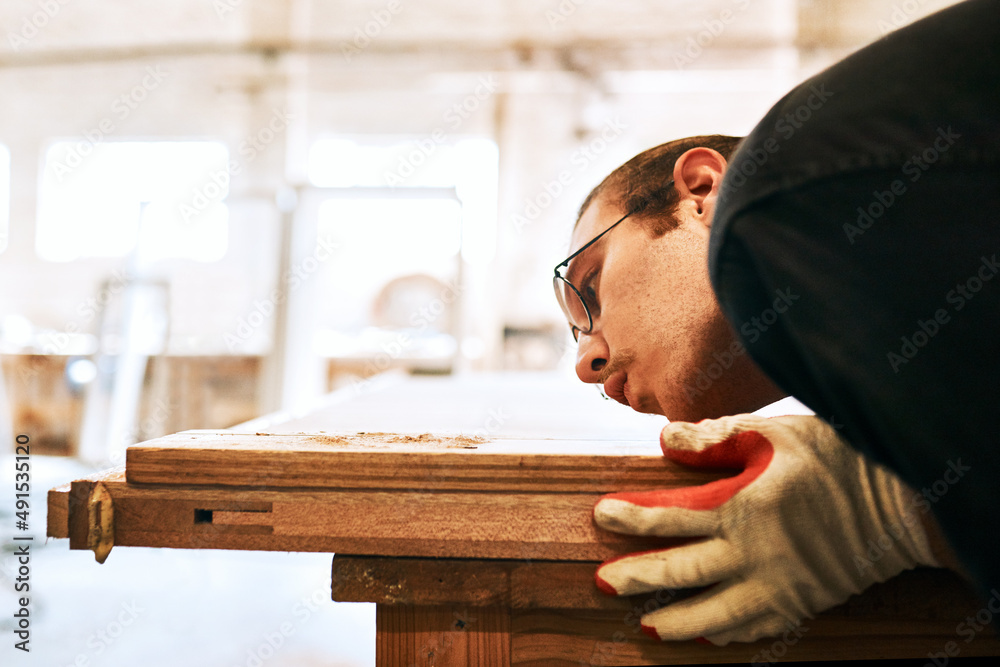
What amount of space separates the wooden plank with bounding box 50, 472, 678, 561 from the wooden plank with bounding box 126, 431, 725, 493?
0.04ft

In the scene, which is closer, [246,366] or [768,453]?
[768,453]

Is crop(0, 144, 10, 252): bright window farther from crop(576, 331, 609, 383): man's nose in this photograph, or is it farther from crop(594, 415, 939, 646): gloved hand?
crop(594, 415, 939, 646): gloved hand

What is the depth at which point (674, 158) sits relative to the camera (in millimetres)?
987

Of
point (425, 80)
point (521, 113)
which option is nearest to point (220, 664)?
point (425, 80)

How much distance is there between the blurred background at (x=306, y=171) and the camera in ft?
18.7

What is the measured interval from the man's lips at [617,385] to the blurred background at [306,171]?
437 centimetres

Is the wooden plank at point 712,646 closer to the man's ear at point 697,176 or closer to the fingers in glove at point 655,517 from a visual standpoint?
the fingers in glove at point 655,517

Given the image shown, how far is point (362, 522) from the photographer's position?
601mm

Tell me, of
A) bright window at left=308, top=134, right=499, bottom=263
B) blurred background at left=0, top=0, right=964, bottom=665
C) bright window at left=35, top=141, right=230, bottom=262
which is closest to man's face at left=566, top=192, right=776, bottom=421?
blurred background at left=0, top=0, right=964, bottom=665

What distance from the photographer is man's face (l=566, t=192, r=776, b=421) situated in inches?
31.6

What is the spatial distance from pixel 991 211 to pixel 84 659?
2435 millimetres

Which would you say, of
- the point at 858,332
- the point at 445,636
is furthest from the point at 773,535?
the point at 445,636

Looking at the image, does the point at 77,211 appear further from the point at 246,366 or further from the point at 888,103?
the point at 888,103

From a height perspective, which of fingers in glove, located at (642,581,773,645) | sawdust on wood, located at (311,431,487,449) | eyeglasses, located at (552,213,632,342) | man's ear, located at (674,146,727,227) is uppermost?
man's ear, located at (674,146,727,227)
